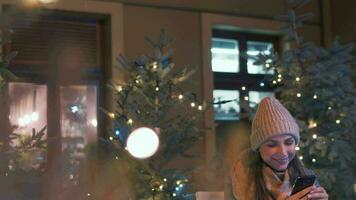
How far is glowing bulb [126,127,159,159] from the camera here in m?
5.10

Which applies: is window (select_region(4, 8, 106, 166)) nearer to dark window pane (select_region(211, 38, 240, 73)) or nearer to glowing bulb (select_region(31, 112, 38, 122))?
glowing bulb (select_region(31, 112, 38, 122))

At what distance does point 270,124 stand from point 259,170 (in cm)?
24

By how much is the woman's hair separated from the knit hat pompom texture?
53 mm

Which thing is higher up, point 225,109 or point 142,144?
point 225,109

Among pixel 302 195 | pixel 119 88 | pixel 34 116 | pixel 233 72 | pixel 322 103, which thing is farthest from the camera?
pixel 233 72

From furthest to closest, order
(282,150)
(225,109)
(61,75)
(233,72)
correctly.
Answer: (233,72) → (225,109) → (61,75) → (282,150)

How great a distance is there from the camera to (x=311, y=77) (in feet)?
19.1

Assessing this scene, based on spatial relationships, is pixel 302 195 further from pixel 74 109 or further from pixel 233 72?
pixel 233 72

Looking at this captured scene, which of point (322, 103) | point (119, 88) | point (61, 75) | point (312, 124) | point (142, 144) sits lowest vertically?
point (142, 144)

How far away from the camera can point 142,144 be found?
16.6ft

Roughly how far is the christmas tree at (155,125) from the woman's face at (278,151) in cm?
245

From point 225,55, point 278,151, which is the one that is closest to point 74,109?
point 225,55

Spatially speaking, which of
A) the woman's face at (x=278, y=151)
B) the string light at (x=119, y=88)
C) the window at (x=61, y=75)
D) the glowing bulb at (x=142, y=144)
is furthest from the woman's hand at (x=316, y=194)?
the window at (x=61, y=75)

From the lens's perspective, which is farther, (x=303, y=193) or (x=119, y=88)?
(x=119, y=88)
